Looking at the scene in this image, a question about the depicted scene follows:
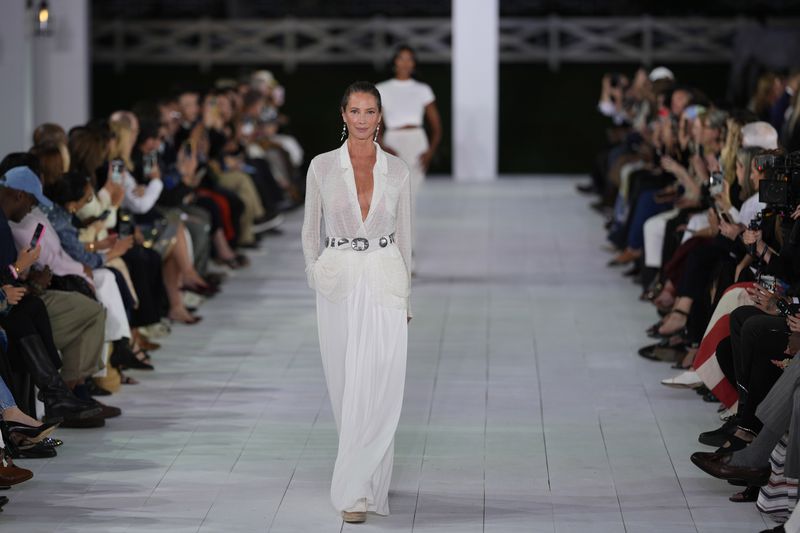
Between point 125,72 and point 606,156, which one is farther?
point 125,72

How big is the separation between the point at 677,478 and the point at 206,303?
416cm

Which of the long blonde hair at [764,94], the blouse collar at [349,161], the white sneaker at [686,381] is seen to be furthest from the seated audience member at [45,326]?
the long blonde hair at [764,94]

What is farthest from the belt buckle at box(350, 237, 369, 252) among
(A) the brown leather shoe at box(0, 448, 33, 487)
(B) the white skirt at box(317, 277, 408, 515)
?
(A) the brown leather shoe at box(0, 448, 33, 487)

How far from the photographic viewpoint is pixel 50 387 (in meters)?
5.51

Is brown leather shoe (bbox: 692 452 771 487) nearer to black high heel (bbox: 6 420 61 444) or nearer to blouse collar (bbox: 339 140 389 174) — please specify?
blouse collar (bbox: 339 140 389 174)

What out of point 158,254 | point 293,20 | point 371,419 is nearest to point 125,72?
point 293,20

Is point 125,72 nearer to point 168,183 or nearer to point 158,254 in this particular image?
point 168,183

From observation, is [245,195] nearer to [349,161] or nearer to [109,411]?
[109,411]

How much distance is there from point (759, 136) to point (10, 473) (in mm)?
3658

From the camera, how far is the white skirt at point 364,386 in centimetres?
461

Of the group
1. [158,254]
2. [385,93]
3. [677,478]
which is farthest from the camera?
[385,93]

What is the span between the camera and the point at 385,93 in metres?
9.43

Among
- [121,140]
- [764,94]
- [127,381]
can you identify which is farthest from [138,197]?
[764,94]

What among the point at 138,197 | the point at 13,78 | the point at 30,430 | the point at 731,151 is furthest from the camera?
the point at 13,78
